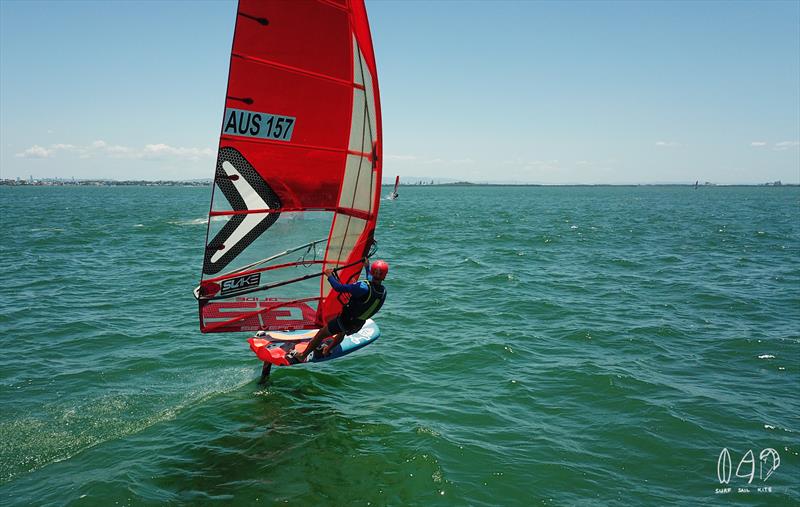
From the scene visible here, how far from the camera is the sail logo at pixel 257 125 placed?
6.43 metres

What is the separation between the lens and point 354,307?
716cm

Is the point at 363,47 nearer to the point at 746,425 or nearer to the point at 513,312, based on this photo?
the point at 746,425

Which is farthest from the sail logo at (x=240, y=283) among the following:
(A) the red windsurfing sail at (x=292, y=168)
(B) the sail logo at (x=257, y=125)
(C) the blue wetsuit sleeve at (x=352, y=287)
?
(B) the sail logo at (x=257, y=125)

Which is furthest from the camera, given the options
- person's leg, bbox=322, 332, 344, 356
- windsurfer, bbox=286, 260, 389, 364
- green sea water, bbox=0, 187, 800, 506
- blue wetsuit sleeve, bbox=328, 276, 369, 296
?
person's leg, bbox=322, 332, 344, 356

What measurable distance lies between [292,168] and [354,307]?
2088 mm

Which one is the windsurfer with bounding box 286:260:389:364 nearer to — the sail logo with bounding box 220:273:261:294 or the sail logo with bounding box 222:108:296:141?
the sail logo with bounding box 220:273:261:294

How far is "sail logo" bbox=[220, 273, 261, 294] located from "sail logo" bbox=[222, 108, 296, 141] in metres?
2.02

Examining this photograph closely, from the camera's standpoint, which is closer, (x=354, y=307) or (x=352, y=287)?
(x=352, y=287)

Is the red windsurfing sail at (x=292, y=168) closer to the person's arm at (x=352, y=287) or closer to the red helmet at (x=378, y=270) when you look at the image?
the red helmet at (x=378, y=270)

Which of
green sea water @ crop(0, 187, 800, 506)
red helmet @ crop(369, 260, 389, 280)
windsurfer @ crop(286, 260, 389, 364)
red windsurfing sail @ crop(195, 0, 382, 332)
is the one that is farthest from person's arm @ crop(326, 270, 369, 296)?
green sea water @ crop(0, 187, 800, 506)

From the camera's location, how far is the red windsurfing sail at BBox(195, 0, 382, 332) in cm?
642

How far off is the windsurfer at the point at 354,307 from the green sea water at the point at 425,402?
103 cm

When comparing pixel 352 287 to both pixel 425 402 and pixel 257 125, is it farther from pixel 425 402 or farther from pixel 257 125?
pixel 425 402

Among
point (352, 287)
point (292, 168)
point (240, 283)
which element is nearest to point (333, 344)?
point (352, 287)
